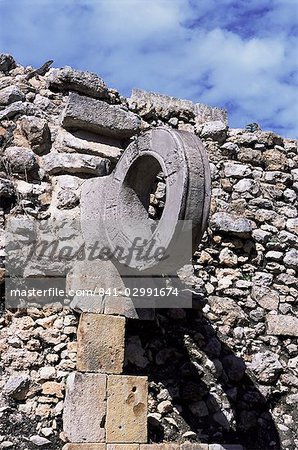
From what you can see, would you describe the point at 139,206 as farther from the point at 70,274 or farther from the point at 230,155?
the point at 230,155

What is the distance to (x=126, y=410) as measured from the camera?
4594 millimetres

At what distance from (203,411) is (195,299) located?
0.90 meters

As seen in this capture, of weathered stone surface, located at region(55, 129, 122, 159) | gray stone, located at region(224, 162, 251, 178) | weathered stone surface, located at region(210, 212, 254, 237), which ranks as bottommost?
weathered stone surface, located at region(210, 212, 254, 237)

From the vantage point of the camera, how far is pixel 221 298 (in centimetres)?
583

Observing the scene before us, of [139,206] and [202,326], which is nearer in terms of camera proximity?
[139,206]

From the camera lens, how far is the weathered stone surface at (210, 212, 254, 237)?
604cm

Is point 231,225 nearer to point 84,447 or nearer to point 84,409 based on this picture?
point 84,409

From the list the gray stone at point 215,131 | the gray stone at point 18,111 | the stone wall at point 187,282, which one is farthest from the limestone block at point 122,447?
the gray stone at point 215,131

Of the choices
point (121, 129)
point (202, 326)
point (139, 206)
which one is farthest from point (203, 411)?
point (121, 129)

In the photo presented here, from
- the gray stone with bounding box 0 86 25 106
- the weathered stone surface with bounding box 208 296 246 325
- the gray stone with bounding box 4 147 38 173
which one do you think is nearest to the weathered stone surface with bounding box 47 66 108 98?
the gray stone with bounding box 0 86 25 106

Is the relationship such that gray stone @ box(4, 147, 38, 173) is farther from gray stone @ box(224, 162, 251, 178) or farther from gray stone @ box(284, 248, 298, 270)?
gray stone @ box(284, 248, 298, 270)

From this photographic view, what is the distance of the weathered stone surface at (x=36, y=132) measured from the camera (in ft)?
17.2

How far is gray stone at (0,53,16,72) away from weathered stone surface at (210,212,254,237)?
6.91ft

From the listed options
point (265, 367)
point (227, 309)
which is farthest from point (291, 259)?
point (265, 367)
